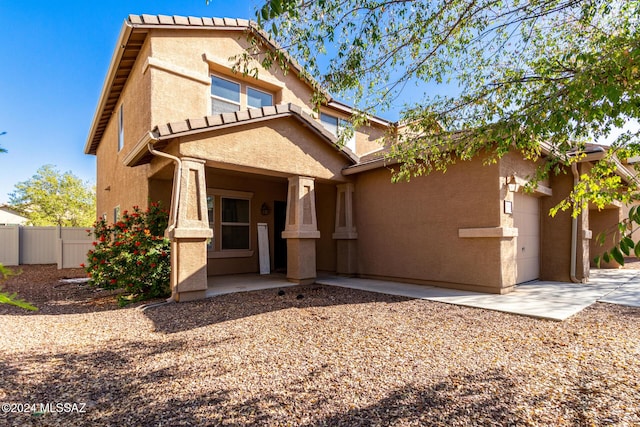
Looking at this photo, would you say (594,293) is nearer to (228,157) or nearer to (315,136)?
(315,136)

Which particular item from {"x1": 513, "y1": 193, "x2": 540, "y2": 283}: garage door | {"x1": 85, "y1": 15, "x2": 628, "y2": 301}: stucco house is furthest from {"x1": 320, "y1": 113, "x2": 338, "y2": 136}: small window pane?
{"x1": 513, "y1": 193, "x2": 540, "y2": 283}: garage door

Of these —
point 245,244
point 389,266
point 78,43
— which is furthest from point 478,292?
point 78,43

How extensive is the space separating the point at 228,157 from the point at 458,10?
4.97 meters

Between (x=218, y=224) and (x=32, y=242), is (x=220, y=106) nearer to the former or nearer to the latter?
(x=218, y=224)

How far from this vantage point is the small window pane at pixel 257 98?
399 inches

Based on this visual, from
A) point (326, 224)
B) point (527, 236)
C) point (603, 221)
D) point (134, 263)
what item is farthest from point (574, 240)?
point (134, 263)

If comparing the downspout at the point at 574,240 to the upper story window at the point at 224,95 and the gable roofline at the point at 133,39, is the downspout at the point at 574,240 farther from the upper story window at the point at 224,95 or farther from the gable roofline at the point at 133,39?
the upper story window at the point at 224,95

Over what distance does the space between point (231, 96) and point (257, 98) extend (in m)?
0.99

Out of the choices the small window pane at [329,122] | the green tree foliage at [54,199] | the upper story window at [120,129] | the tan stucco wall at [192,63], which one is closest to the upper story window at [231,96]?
the tan stucco wall at [192,63]

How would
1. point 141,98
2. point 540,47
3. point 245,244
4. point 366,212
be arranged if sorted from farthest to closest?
1. point 245,244
2. point 366,212
3. point 141,98
4. point 540,47

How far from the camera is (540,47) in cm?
493

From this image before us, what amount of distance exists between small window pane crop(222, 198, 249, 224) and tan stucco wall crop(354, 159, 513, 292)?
145 inches

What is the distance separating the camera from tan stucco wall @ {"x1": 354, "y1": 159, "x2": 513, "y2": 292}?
704 centimetres

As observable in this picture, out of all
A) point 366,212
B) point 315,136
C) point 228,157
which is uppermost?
point 315,136
